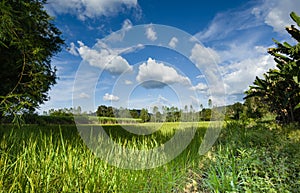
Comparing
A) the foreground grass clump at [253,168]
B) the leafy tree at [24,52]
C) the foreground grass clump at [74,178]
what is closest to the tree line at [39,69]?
the leafy tree at [24,52]

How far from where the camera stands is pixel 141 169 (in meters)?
2.72

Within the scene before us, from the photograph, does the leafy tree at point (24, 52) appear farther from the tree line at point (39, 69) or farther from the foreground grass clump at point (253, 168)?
Answer: the foreground grass clump at point (253, 168)

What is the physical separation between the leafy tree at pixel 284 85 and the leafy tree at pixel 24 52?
5.69 m

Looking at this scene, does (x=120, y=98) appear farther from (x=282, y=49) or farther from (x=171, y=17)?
(x=282, y=49)

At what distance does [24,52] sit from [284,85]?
747cm

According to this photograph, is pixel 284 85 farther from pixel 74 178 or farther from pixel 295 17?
pixel 74 178

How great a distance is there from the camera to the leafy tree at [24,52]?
279 cm

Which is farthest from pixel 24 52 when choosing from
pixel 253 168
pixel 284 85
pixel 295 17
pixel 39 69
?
pixel 284 85

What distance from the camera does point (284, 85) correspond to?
7.55 meters

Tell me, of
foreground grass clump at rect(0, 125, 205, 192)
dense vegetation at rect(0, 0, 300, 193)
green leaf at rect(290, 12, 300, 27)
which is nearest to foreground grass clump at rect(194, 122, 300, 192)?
dense vegetation at rect(0, 0, 300, 193)

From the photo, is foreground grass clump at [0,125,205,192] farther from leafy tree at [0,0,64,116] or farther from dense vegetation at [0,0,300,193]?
leafy tree at [0,0,64,116]

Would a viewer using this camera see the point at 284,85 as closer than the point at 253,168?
No

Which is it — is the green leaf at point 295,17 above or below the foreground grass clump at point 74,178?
above

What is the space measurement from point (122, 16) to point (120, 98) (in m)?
1.79
